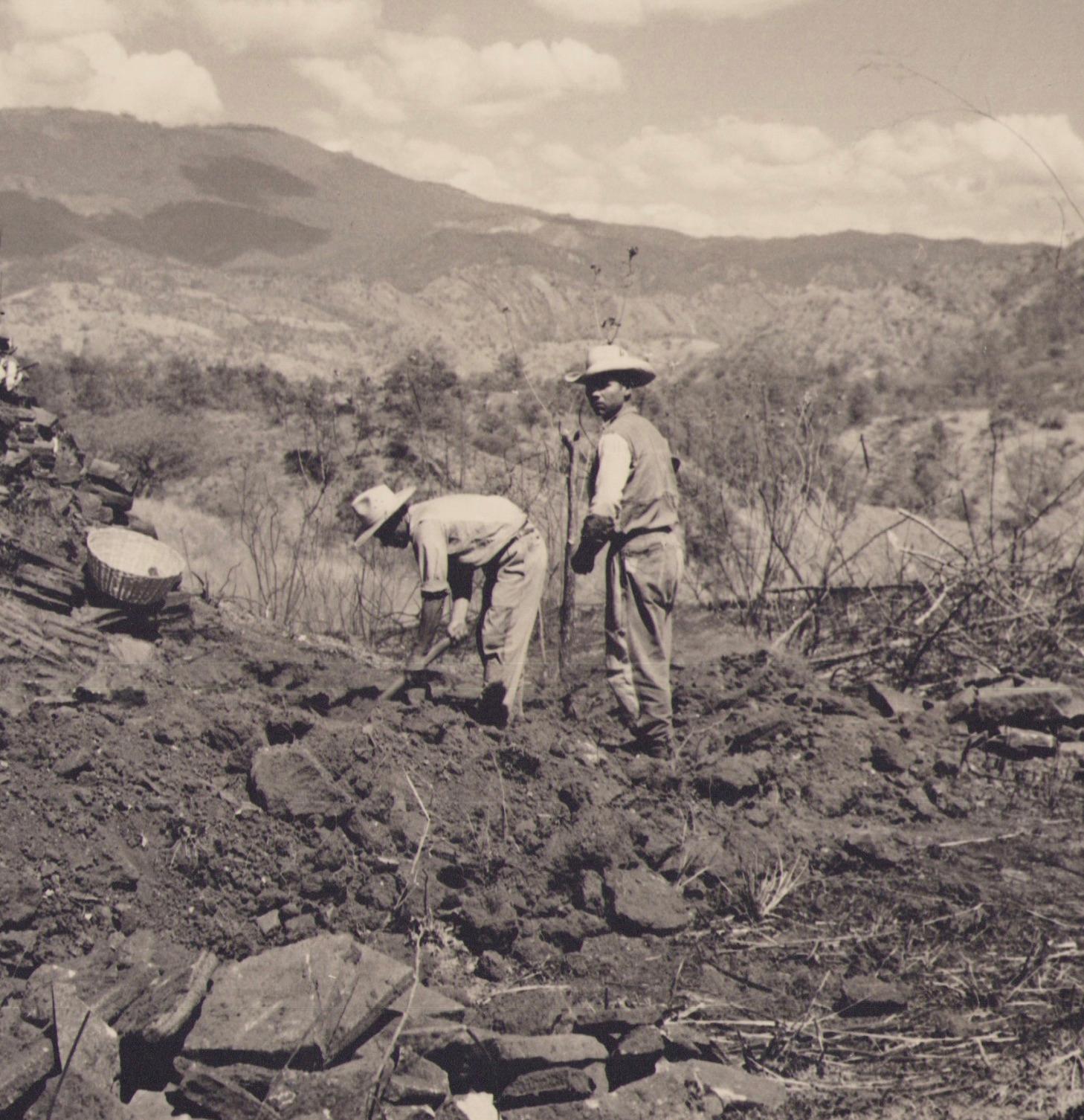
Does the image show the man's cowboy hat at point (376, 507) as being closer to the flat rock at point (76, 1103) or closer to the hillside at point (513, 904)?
the hillside at point (513, 904)

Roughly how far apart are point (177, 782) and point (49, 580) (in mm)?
2839

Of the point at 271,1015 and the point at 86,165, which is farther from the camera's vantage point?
the point at 86,165

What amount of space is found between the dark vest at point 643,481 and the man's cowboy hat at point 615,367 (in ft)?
0.57

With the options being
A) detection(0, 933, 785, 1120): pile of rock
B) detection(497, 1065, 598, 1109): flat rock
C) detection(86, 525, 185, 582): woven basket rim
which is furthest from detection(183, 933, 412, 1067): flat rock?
detection(86, 525, 185, 582): woven basket rim

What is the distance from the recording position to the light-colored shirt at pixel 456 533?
4.97 metres

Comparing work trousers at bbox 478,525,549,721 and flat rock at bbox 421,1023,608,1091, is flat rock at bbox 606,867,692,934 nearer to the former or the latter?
flat rock at bbox 421,1023,608,1091

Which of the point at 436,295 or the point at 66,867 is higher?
the point at 436,295

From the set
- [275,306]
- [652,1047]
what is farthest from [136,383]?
[275,306]

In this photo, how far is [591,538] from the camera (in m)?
4.95

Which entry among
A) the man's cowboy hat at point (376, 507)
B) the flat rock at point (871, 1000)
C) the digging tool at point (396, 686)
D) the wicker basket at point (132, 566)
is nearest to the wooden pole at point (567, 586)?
the digging tool at point (396, 686)

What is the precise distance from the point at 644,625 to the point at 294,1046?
2.80 m

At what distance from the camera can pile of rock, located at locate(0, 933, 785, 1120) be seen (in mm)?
2768

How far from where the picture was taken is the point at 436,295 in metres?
56.7

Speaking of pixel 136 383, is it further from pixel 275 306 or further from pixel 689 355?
pixel 275 306
